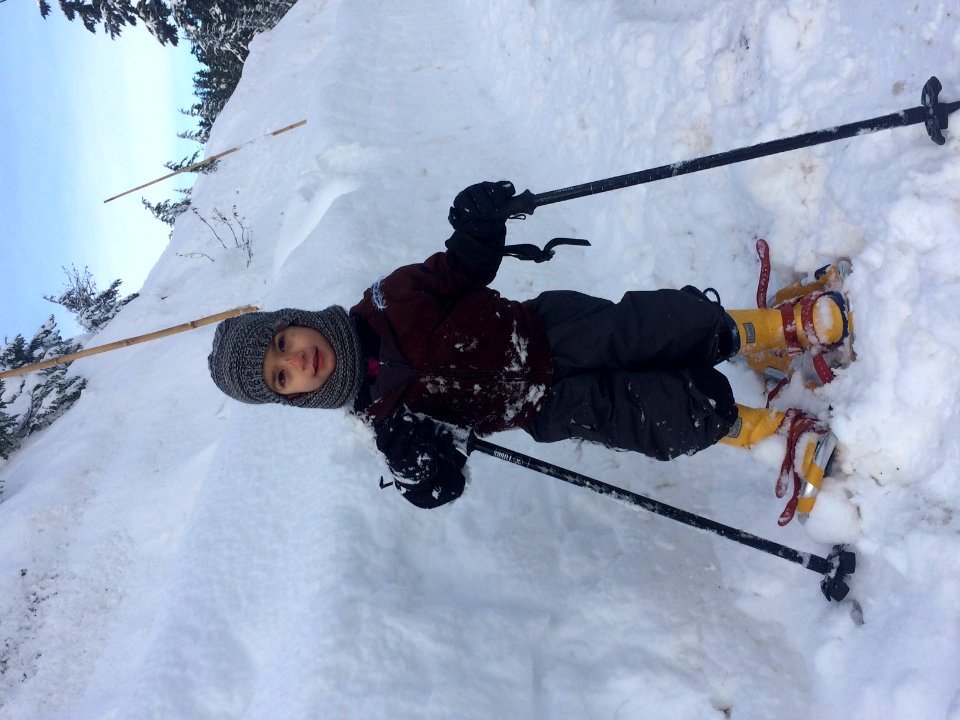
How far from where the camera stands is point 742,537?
2.17 metres

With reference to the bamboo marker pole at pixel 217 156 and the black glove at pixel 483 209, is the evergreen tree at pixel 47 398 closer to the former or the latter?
the bamboo marker pole at pixel 217 156

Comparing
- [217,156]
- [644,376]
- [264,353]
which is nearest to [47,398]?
[217,156]

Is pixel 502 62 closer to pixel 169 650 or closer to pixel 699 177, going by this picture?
pixel 699 177

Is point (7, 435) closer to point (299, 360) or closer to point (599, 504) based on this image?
point (299, 360)

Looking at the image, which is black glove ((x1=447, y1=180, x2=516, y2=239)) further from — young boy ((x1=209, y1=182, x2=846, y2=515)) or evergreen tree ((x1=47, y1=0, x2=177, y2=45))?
evergreen tree ((x1=47, y1=0, x2=177, y2=45))

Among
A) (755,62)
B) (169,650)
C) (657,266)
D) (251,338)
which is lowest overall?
(169,650)

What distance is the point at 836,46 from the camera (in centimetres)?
249

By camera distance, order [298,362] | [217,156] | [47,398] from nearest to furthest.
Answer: [298,362] → [47,398] → [217,156]

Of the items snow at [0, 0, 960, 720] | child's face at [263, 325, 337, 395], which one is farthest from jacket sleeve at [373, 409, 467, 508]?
child's face at [263, 325, 337, 395]

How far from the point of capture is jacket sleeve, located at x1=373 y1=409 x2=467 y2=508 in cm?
218

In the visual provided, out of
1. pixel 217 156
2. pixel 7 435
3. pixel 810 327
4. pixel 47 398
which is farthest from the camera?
pixel 217 156

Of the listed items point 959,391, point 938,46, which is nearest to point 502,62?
point 938,46

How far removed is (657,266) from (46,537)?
170 inches

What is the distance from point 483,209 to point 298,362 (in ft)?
2.99
